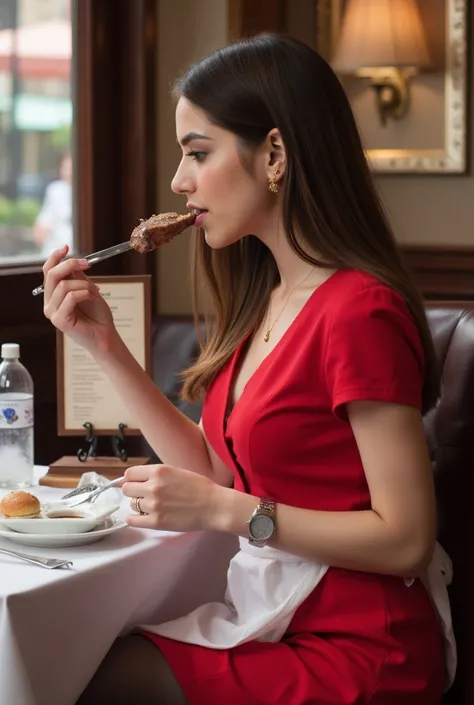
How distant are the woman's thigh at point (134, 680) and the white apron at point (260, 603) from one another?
4 centimetres

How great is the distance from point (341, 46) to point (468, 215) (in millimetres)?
672

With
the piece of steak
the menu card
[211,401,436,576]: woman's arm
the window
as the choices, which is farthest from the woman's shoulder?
the window

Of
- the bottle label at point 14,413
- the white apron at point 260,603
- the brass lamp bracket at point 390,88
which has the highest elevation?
the brass lamp bracket at point 390,88

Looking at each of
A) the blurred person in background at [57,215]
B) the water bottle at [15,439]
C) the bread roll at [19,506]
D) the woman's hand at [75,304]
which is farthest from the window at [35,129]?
the bread roll at [19,506]

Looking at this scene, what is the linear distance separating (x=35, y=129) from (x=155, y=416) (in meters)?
1.13

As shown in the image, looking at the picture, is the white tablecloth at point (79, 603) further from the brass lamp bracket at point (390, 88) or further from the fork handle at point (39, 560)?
the brass lamp bracket at point (390, 88)

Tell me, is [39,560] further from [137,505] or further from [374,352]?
[374,352]

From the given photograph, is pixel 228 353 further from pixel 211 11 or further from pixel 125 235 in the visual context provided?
pixel 211 11

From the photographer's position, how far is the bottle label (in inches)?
75.1

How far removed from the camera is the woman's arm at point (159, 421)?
1.81 m

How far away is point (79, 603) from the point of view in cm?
144

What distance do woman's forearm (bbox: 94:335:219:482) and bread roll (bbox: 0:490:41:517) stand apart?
269 millimetres

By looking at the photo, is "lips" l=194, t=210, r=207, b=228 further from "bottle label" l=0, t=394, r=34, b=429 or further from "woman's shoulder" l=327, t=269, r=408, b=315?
"bottle label" l=0, t=394, r=34, b=429

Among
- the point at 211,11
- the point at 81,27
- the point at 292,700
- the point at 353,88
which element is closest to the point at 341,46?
the point at 353,88
